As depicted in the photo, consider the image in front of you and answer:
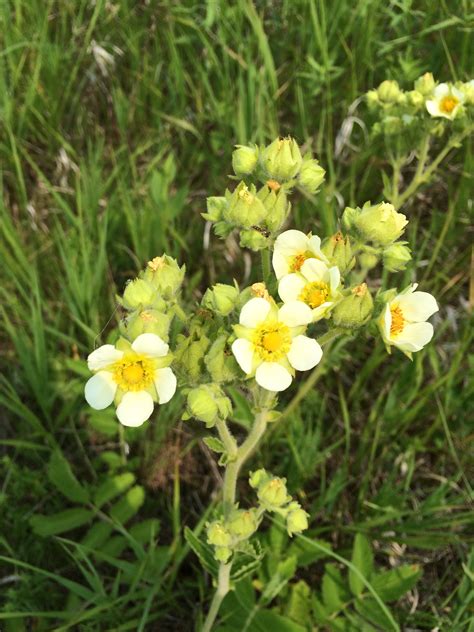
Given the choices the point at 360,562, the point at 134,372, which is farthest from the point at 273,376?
the point at 360,562

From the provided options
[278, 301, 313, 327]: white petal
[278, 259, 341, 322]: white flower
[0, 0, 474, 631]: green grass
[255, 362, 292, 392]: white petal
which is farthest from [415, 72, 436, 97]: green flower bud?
[255, 362, 292, 392]: white petal

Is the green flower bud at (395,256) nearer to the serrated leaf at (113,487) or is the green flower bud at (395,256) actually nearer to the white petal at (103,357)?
the white petal at (103,357)

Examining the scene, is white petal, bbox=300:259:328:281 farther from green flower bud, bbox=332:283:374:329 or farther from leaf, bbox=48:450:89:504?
leaf, bbox=48:450:89:504

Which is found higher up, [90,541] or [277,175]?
[277,175]

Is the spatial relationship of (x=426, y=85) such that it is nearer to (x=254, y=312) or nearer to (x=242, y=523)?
(x=254, y=312)

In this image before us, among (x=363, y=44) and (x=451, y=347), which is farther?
(x=363, y=44)

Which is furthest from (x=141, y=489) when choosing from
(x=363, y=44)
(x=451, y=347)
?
(x=363, y=44)

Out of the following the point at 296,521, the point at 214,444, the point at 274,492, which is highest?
the point at 214,444

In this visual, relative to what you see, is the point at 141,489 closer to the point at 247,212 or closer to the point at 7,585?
the point at 7,585
